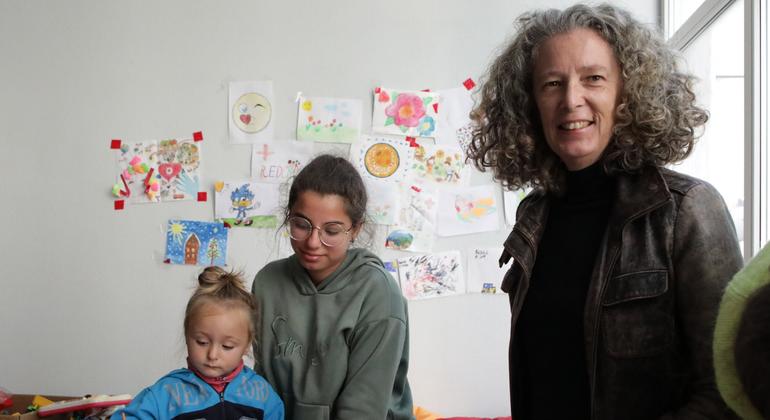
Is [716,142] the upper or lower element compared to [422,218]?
upper

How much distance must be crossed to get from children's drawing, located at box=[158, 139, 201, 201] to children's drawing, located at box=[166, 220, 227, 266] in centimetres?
14

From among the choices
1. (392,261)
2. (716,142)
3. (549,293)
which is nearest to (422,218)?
(392,261)

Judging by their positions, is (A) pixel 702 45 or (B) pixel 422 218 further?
(B) pixel 422 218

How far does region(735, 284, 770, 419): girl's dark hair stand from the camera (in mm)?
510

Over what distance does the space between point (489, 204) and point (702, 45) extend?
1129 millimetres

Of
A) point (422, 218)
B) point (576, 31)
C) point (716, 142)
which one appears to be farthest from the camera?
point (422, 218)

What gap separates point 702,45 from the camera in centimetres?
228

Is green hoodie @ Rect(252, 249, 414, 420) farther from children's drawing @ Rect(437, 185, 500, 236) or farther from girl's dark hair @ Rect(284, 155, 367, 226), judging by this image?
children's drawing @ Rect(437, 185, 500, 236)

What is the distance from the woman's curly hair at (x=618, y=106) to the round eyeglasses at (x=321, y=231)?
0.42 meters

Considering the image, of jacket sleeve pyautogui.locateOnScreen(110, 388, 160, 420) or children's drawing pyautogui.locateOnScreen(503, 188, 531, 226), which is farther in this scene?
children's drawing pyautogui.locateOnScreen(503, 188, 531, 226)

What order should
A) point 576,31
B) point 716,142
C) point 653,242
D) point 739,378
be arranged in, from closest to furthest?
point 739,378 → point 653,242 → point 576,31 → point 716,142

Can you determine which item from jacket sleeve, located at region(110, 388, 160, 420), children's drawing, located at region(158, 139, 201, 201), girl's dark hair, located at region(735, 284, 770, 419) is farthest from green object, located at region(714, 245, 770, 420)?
children's drawing, located at region(158, 139, 201, 201)

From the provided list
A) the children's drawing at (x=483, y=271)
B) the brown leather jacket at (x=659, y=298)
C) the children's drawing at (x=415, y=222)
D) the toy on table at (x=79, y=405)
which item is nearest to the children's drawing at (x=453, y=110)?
the children's drawing at (x=415, y=222)

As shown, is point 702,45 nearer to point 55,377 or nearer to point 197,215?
point 197,215
